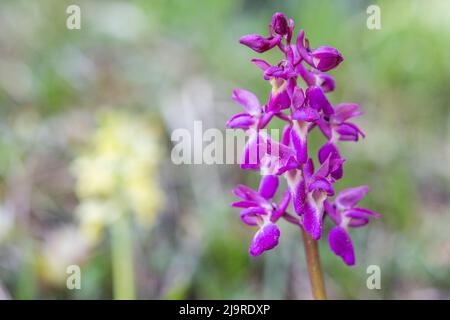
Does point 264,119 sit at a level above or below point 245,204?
above

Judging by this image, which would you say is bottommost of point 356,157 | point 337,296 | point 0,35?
point 337,296

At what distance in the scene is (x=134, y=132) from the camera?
2.80 meters

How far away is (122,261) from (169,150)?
48.5 inches

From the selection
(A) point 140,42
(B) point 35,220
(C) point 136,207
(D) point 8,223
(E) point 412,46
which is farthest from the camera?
(A) point 140,42

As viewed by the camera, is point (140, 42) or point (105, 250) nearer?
point (105, 250)

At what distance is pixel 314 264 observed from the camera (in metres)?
1.57

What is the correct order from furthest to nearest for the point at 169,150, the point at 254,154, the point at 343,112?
the point at 169,150
the point at 343,112
the point at 254,154

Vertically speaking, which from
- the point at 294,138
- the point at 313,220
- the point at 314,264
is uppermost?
the point at 294,138

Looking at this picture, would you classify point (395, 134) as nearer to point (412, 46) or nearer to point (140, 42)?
point (412, 46)

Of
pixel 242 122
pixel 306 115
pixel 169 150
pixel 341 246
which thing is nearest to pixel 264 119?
pixel 242 122

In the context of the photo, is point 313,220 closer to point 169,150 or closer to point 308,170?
point 308,170

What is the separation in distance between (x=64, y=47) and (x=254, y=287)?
8.85 ft
